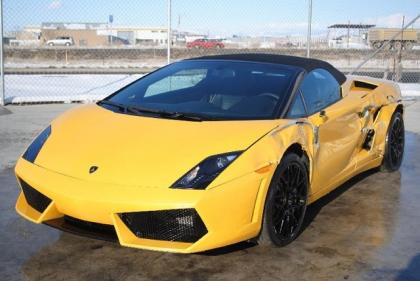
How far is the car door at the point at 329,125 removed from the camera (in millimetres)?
3832

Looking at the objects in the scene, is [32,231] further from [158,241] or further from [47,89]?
[47,89]

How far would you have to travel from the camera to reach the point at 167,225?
9.36 ft

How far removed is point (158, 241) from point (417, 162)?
4095mm

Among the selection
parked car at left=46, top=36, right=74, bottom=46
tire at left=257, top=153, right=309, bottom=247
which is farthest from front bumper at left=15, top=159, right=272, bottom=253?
parked car at left=46, top=36, right=74, bottom=46

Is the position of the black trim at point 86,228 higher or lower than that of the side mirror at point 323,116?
lower

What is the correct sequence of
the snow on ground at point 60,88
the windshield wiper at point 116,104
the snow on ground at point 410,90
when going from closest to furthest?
the windshield wiper at point 116,104, the snow on ground at point 60,88, the snow on ground at point 410,90

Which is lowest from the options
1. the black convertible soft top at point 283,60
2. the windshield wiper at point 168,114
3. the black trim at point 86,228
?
the black trim at point 86,228

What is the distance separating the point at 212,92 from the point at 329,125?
35.4 inches

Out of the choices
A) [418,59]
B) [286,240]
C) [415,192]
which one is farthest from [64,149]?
[418,59]

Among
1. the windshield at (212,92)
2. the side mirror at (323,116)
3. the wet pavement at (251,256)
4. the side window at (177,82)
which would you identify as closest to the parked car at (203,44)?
the side window at (177,82)

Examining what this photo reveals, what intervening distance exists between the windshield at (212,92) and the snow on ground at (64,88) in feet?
20.0

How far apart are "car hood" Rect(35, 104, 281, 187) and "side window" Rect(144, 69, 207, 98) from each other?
2.55 ft

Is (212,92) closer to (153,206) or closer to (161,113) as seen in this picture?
(161,113)

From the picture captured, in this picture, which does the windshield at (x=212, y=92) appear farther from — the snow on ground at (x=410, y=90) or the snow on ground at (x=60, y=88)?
the snow on ground at (x=410, y=90)
